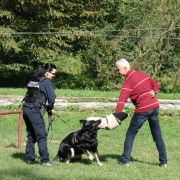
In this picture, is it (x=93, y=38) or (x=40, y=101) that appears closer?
(x=40, y=101)

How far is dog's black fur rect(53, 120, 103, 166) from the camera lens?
9.20 meters

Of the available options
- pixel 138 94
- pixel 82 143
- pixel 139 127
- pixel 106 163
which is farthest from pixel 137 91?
pixel 106 163

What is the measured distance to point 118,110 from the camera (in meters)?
9.03

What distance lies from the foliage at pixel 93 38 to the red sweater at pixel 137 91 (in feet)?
54.2

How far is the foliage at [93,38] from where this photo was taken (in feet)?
85.8

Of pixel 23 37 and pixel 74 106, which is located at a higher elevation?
pixel 23 37

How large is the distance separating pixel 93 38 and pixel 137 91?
19.3 meters

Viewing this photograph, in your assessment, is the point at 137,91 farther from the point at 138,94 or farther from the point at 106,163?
the point at 106,163

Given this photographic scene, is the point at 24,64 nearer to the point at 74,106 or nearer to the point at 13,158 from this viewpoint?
the point at 74,106

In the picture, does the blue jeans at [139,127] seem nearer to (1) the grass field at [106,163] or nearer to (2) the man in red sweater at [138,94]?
(2) the man in red sweater at [138,94]

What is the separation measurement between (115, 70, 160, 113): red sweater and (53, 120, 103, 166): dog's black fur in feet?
1.94

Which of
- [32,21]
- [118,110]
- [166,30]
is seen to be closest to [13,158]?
[118,110]

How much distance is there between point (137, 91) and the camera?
904 centimetres

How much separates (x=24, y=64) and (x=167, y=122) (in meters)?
13.7
